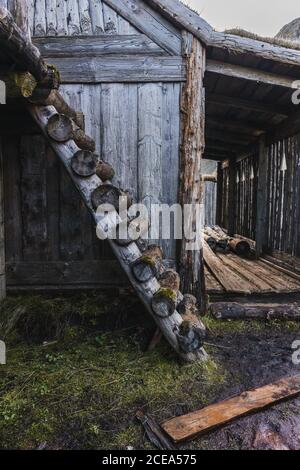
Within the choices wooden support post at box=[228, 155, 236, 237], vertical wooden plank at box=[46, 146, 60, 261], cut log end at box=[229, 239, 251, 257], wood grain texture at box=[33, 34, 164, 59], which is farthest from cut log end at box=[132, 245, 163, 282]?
wooden support post at box=[228, 155, 236, 237]

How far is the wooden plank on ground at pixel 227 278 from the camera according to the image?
15.0 ft

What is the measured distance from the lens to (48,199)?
13.2 ft

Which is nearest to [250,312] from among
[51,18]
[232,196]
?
[51,18]

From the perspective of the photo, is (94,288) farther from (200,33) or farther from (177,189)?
(200,33)

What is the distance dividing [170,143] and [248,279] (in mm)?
2600

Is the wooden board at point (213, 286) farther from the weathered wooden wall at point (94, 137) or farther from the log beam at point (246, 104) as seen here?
the log beam at point (246, 104)

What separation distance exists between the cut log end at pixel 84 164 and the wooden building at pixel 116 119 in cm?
83

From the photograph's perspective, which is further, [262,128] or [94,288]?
[262,128]

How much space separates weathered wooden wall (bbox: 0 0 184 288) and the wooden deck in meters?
1.16

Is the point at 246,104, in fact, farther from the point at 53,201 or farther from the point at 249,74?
the point at 53,201

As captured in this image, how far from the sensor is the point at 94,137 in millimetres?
3908

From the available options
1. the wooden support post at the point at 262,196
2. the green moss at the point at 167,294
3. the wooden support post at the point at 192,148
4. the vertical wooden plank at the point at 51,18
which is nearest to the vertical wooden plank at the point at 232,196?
the wooden support post at the point at 262,196
